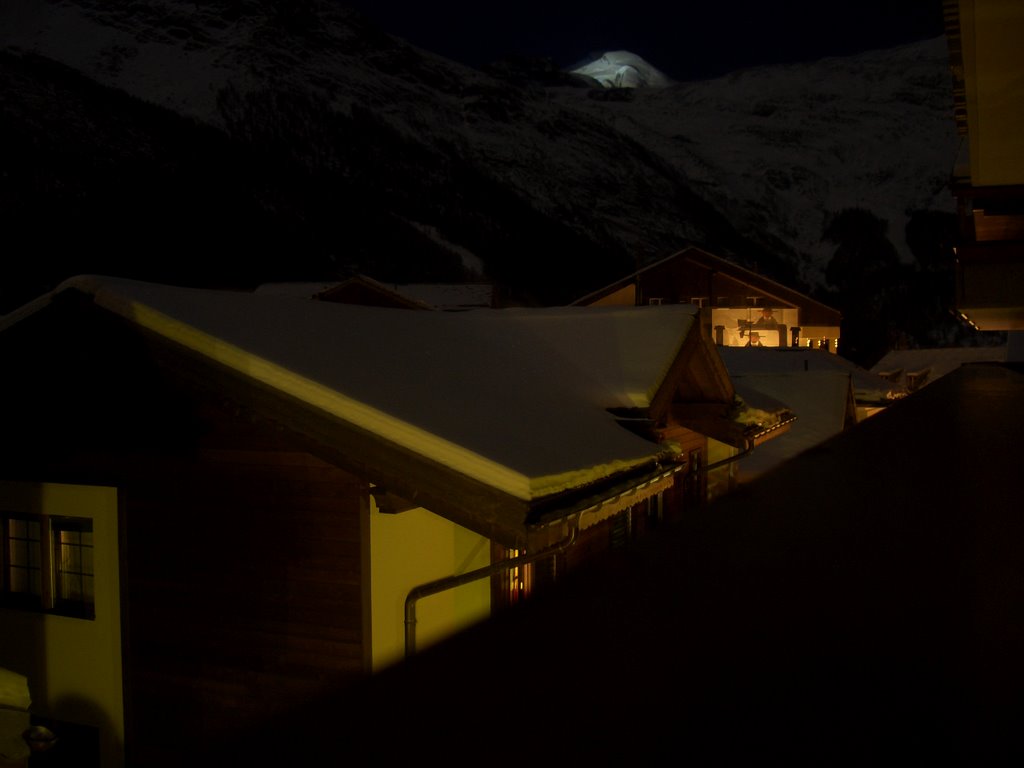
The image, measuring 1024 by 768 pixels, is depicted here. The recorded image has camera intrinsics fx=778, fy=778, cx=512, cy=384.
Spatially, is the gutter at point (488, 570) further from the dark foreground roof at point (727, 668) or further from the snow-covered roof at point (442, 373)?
the dark foreground roof at point (727, 668)

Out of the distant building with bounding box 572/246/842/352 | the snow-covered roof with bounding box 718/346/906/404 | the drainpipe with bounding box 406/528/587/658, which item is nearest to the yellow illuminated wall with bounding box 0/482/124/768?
the drainpipe with bounding box 406/528/587/658

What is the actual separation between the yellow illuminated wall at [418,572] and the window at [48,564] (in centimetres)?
256

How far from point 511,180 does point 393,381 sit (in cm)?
8282

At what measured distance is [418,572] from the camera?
5.93 metres

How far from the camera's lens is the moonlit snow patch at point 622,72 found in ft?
484

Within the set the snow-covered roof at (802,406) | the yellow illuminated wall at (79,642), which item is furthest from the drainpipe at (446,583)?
the snow-covered roof at (802,406)

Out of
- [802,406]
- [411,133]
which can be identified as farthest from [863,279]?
[802,406]

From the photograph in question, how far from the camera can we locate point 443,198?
7619 cm

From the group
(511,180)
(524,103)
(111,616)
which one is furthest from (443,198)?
(111,616)

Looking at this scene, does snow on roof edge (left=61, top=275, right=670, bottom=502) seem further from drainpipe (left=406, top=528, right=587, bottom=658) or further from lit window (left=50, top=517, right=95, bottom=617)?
lit window (left=50, top=517, right=95, bottom=617)

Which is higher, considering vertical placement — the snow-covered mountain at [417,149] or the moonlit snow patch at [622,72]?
the moonlit snow patch at [622,72]

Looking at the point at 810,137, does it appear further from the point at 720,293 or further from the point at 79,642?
the point at 79,642

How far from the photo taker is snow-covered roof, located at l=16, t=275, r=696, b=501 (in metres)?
→ 4.73

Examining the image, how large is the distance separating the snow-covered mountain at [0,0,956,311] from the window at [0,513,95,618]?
38062mm
